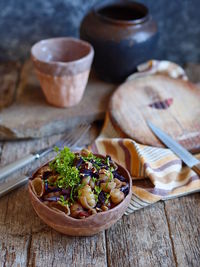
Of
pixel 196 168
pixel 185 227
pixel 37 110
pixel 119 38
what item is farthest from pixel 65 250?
pixel 119 38

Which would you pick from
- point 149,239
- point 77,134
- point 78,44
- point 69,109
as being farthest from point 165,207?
point 78,44

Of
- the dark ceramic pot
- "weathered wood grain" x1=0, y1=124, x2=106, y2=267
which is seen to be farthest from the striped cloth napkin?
the dark ceramic pot

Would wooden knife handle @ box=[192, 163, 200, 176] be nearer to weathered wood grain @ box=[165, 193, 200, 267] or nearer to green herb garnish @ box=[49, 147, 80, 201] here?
weathered wood grain @ box=[165, 193, 200, 267]

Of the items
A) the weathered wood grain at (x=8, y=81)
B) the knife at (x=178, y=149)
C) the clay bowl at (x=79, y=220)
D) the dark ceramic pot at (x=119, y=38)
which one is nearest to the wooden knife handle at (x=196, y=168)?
the knife at (x=178, y=149)

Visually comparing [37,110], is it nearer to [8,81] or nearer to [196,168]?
[8,81]

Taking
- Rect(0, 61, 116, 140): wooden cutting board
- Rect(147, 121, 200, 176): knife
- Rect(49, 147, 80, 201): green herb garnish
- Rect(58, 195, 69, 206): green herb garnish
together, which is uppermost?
Rect(49, 147, 80, 201): green herb garnish

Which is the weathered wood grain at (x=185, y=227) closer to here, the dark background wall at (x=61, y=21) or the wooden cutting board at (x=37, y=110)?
the wooden cutting board at (x=37, y=110)
